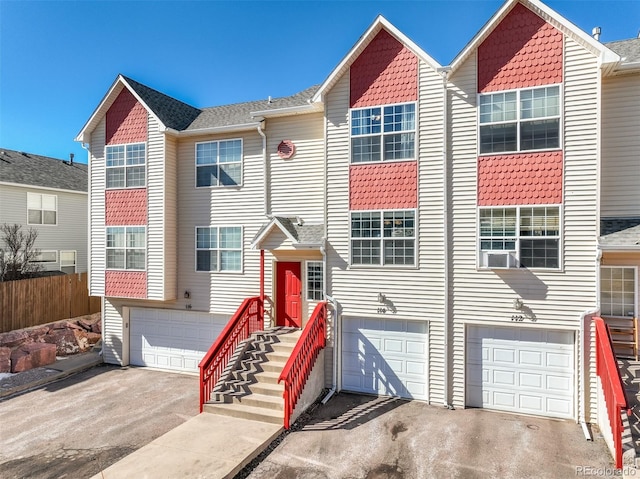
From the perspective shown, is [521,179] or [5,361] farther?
[5,361]

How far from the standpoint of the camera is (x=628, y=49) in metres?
9.77

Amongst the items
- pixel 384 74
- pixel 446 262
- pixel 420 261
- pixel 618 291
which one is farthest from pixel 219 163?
pixel 618 291

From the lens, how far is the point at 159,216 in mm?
12523

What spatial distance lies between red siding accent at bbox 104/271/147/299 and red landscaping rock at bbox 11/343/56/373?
2981mm

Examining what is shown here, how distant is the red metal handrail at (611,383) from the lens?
646cm

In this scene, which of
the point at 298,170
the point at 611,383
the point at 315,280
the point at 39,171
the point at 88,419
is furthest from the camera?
the point at 39,171

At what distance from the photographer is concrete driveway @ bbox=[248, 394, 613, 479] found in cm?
671

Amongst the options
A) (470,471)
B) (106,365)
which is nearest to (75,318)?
(106,365)

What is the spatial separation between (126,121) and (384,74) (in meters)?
9.20

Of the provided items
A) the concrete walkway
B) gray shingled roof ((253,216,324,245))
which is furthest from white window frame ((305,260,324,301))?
the concrete walkway

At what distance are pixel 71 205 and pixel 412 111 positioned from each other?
19978 millimetres

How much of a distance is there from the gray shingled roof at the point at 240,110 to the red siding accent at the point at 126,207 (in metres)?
3.04

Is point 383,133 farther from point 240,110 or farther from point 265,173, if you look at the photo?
point 240,110

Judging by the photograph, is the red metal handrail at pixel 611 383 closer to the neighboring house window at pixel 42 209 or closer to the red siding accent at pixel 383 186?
the red siding accent at pixel 383 186
